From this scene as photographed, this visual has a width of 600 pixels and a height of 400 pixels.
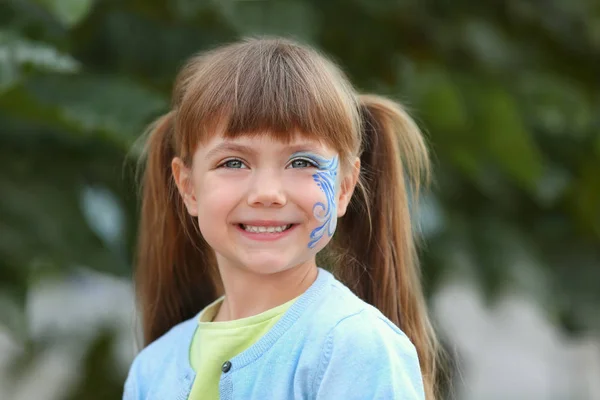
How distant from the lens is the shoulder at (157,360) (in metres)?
1.04

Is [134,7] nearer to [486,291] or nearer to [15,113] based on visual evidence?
[15,113]

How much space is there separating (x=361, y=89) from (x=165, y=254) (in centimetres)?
61

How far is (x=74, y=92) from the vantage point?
1.47 meters

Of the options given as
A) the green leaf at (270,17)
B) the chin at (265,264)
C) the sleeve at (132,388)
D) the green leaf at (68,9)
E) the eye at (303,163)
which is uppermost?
the green leaf at (68,9)

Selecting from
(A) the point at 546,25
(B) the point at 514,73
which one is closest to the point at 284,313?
(B) the point at 514,73

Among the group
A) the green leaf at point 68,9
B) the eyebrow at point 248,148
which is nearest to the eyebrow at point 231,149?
the eyebrow at point 248,148

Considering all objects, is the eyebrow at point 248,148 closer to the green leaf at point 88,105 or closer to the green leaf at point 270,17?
the green leaf at point 88,105

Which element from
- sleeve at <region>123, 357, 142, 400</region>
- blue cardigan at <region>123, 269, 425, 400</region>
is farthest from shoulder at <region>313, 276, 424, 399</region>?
sleeve at <region>123, 357, 142, 400</region>

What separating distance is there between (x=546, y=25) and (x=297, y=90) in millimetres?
1299

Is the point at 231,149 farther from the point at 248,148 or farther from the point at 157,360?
the point at 157,360

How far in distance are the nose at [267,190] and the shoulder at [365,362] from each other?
0.37ft

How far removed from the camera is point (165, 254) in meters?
1.18

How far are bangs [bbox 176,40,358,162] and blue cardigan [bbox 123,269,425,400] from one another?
15 cm

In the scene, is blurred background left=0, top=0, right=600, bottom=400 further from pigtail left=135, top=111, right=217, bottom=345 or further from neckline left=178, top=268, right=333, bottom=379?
neckline left=178, top=268, right=333, bottom=379
